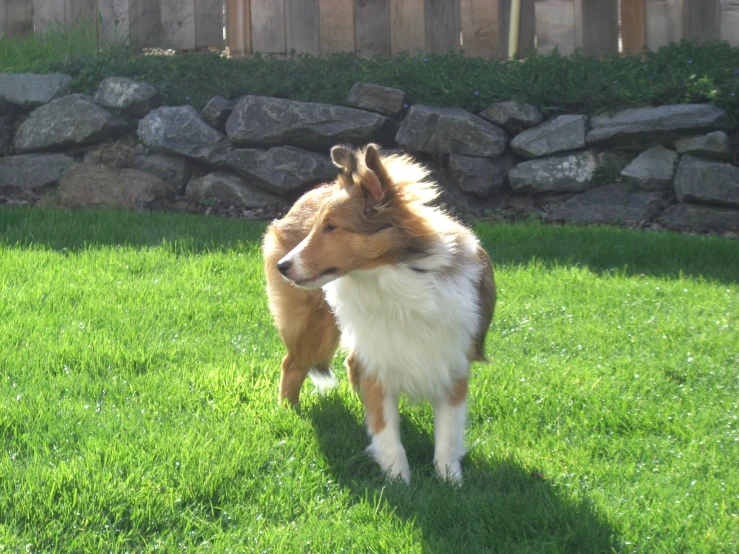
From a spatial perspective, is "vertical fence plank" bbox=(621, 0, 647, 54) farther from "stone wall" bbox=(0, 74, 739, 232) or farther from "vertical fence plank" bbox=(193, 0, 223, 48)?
"vertical fence plank" bbox=(193, 0, 223, 48)

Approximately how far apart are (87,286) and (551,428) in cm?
378

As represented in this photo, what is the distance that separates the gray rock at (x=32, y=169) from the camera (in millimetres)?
9219

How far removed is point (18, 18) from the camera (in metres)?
10.6

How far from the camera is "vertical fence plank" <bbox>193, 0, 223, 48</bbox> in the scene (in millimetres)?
10094

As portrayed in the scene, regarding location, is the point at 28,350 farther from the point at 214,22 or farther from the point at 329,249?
the point at 214,22

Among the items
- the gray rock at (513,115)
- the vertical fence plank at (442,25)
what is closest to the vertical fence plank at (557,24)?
the vertical fence plank at (442,25)

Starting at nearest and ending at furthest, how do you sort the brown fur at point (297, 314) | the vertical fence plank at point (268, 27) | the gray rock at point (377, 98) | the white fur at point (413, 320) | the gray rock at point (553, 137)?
the white fur at point (413, 320) < the brown fur at point (297, 314) < the gray rock at point (553, 137) < the gray rock at point (377, 98) < the vertical fence plank at point (268, 27)

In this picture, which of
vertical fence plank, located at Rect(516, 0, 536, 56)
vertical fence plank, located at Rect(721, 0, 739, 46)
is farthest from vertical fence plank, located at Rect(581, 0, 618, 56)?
vertical fence plank, located at Rect(721, 0, 739, 46)

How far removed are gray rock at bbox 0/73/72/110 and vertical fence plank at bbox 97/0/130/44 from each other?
1124 mm

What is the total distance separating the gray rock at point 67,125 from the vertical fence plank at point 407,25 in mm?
3113

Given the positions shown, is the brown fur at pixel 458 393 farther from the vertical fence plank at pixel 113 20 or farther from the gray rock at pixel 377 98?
the vertical fence plank at pixel 113 20

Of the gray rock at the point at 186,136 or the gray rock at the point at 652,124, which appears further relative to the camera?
the gray rock at the point at 186,136

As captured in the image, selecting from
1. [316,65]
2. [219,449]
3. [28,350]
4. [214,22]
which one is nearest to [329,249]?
[219,449]

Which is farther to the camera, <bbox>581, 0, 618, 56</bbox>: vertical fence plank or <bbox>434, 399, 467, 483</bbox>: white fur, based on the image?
<bbox>581, 0, 618, 56</bbox>: vertical fence plank
